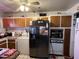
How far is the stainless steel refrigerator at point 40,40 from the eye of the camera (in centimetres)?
458

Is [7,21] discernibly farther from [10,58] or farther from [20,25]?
[10,58]

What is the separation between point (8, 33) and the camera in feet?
19.1

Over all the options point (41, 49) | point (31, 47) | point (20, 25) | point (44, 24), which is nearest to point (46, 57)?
point (41, 49)

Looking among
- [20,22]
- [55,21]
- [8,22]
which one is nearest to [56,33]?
[55,21]

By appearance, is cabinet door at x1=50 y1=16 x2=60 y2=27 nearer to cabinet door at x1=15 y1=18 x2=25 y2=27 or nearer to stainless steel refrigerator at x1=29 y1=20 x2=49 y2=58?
stainless steel refrigerator at x1=29 y1=20 x2=49 y2=58

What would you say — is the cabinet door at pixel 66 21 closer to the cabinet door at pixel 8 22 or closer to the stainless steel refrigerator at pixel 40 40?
the stainless steel refrigerator at pixel 40 40

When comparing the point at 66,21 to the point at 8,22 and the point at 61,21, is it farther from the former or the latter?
the point at 8,22

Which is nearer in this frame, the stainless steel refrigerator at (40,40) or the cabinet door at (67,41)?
the stainless steel refrigerator at (40,40)

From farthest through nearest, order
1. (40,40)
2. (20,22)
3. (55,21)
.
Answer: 1. (20,22)
2. (55,21)
3. (40,40)

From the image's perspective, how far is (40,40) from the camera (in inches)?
181

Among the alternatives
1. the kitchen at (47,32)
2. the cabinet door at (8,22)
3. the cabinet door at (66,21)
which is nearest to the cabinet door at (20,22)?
the kitchen at (47,32)

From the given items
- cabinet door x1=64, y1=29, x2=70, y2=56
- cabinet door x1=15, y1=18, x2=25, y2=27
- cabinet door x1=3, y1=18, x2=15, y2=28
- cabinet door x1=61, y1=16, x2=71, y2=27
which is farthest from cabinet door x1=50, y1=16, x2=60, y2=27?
cabinet door x1=3, y1=18, x2=15, y2=28

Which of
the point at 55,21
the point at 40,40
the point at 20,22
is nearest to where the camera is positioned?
the point at 40,40

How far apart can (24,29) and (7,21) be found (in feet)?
3.23
